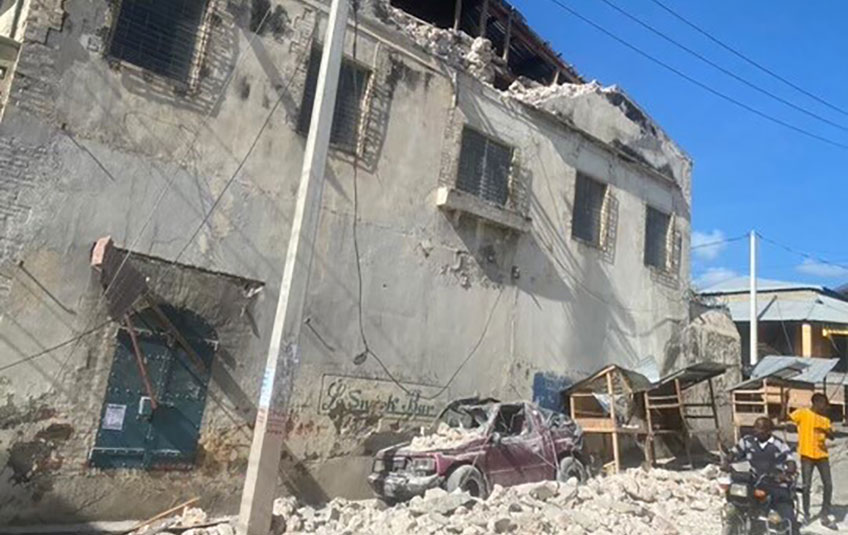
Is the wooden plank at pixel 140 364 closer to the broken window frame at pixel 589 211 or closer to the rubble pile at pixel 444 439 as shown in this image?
the rubble pile at pixel 444 439

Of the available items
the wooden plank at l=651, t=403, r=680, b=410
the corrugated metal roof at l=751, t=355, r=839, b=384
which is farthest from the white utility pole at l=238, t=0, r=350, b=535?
the corrugated metal roof at l=751, t=355, r=839, b=384

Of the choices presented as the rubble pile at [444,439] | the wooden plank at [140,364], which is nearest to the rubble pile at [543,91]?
the rubble pile at [444,439]

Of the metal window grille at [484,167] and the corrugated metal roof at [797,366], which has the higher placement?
the metal window grille at [484,167]

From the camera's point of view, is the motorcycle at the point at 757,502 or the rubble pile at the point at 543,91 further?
the rubble pile at the point at 543,91

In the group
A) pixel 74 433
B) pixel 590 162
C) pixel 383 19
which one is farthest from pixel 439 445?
pixel 590 162

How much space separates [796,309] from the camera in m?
26.8

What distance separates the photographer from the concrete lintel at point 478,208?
12.2 metres

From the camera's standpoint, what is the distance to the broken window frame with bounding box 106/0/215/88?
29.8 ft

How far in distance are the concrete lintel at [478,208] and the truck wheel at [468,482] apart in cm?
495

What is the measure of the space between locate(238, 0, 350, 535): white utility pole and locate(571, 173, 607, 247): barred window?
26.1 ft

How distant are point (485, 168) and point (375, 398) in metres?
5.20

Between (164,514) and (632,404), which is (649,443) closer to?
(632,404)

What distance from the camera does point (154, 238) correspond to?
9.01m

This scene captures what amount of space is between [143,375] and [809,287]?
28088 mm
